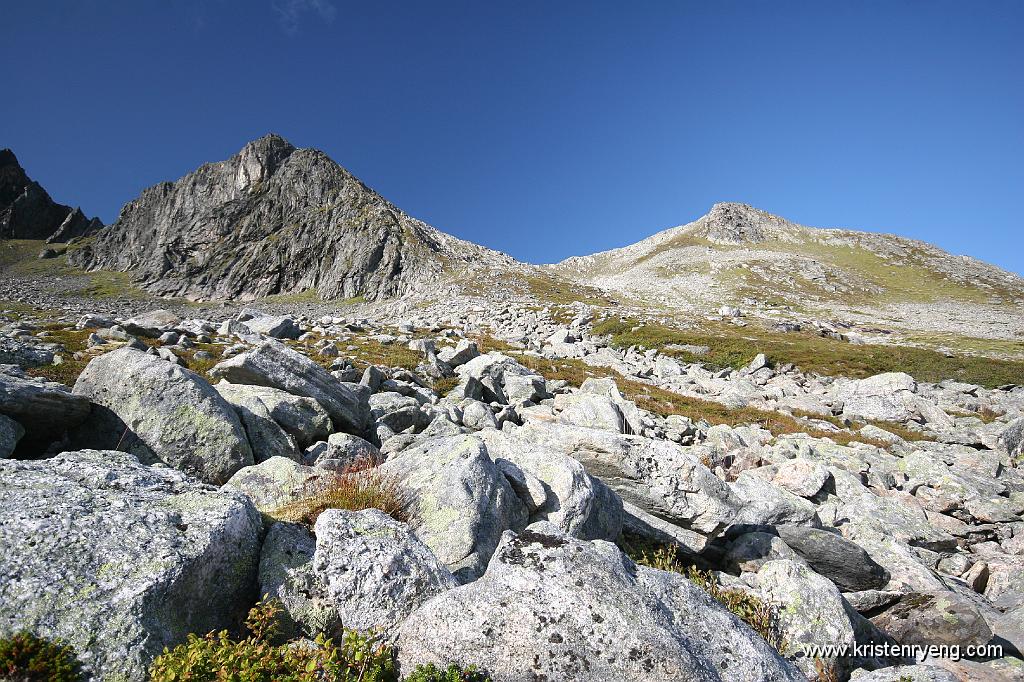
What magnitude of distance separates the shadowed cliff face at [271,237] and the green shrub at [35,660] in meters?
104

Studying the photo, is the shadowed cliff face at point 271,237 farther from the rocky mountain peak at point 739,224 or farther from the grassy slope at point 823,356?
the rocky mountain peak at point 739,224

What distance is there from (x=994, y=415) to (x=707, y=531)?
31850 millimetres

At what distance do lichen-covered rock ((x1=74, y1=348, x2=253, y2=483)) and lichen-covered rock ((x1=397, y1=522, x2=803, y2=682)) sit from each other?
21.8 ft

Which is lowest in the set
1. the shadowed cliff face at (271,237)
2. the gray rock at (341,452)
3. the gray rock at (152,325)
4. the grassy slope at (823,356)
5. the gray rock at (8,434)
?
the gray rock at (341,452)

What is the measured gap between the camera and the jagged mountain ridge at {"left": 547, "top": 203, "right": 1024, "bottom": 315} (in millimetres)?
115688

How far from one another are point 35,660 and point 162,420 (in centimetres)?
626

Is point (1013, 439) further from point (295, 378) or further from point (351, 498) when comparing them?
point (295, 378)

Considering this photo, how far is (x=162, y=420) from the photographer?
8.88m

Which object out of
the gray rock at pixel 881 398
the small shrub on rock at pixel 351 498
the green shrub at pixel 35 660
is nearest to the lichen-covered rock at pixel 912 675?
the small shrub on rock at pixel 351 498

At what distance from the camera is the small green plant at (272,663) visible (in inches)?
149

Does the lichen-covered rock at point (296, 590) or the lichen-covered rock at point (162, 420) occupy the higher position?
the lichen-covered rock at point (162, 420)

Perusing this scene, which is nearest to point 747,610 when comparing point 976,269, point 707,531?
point 707,531

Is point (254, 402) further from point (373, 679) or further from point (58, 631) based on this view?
point (373, 679)

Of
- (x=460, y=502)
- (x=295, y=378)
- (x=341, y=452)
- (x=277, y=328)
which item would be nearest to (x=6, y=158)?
(x=277, y=328)
